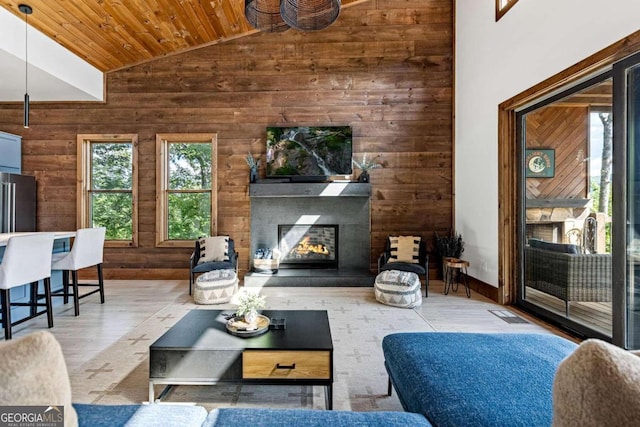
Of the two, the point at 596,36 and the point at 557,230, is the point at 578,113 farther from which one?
the point at 557,230

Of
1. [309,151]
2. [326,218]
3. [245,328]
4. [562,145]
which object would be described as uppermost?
[309,151]

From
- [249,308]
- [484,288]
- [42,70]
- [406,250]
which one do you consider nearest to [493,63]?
[406,250]

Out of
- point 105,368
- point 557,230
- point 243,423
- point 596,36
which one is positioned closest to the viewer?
point 243,423

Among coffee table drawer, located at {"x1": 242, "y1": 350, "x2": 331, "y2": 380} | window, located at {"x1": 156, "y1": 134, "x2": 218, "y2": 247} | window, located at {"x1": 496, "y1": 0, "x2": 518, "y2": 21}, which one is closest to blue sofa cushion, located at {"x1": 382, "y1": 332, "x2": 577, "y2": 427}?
coffee table drawer, located at {"x1": 242, "y1": 350, "x2": 331, "y2": 380}

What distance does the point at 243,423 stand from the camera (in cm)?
106

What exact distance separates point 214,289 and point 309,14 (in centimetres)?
317

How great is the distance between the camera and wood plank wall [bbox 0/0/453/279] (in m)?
5.38

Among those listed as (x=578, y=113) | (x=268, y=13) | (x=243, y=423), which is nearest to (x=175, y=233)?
(x=268, y=13)

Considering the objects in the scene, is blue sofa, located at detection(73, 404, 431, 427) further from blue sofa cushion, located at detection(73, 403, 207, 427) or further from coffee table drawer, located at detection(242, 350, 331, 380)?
coffee table drawer, located at detection(242, 350, 331, 380)

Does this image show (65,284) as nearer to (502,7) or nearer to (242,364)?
(242,364)

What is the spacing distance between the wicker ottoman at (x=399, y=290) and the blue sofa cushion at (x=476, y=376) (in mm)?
2006

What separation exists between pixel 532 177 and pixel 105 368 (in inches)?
184

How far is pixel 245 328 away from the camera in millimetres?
2041

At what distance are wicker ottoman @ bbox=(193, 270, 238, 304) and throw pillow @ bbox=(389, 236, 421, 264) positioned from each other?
242cm
